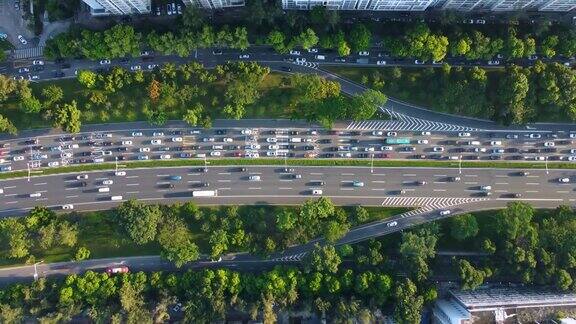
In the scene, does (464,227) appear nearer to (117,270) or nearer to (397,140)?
(397,140)

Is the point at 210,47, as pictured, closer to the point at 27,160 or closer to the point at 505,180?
the point at 27,160

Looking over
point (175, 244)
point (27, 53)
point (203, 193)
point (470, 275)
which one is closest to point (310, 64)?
point (203, 193)

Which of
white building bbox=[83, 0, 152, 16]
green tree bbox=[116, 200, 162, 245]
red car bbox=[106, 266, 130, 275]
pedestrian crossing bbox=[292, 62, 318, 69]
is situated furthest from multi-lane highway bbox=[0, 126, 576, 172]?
A: white building bbox=[83, 0, 152, 16]

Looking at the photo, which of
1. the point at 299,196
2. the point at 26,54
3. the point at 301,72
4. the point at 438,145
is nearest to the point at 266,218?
the point at 299,196

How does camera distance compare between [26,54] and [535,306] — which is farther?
[26,54]

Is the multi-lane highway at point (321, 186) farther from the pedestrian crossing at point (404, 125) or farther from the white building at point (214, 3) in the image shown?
the white building at point (214, 3)

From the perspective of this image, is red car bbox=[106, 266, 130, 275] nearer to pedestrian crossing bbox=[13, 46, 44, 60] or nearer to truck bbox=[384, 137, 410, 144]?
pedestrian crossing bbox=[13, 46, 44, 60]
